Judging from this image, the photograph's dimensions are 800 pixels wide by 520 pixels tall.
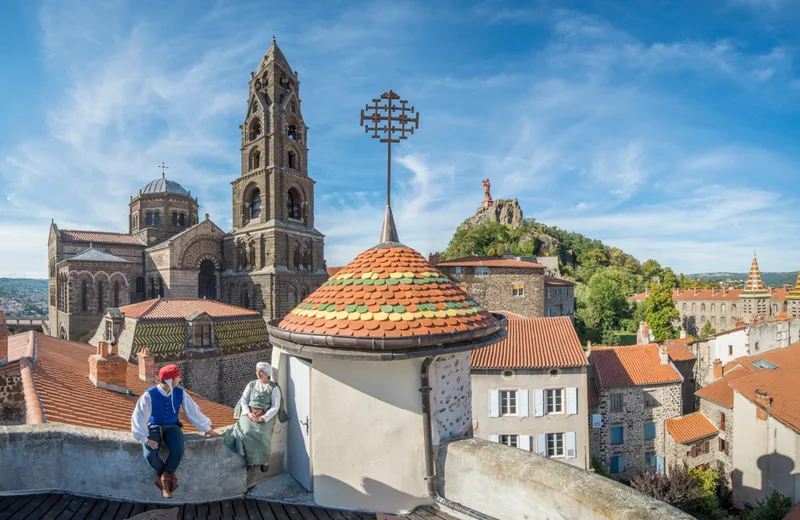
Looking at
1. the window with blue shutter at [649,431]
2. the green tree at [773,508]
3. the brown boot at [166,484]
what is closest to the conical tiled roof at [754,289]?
the window with blue shutter at [649,431]

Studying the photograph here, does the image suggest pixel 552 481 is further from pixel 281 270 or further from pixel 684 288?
pixel 684 288

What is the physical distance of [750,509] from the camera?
57.4 feet

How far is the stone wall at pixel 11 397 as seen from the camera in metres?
7.03

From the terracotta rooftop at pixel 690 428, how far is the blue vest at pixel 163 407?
24653mm

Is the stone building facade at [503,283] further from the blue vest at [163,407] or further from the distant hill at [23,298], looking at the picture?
the distant hill at [23,298]

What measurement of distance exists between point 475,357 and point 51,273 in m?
39.5

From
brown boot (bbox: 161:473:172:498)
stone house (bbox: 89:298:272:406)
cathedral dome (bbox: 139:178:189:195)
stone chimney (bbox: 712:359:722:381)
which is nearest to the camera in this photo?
brown boot (bbox: 161:473:172:498)

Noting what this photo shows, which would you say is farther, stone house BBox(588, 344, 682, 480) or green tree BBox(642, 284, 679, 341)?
green tree BBox(642, 284, 679, 341)

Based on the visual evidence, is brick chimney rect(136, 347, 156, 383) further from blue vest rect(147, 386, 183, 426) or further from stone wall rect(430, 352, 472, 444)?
stone wall rect(430, 352, 472, 444)

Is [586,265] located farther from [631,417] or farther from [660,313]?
[631,417]

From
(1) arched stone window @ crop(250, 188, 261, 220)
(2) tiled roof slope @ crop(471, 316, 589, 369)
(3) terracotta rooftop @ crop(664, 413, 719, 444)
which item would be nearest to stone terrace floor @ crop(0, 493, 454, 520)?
(2) tiled roof slope @ crop(471, 316, 589, 369)

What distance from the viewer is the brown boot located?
3678mm

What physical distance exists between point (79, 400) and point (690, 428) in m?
26.1

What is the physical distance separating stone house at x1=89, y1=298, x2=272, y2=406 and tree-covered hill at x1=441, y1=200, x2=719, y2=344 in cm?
4053
